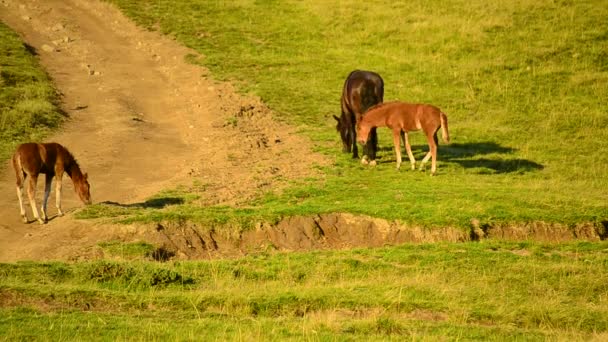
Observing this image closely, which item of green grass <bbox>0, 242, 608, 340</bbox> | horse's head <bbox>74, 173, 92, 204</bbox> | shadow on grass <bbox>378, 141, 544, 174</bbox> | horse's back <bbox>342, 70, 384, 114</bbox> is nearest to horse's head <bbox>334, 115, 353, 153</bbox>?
horse's back <bbox>342, 70, 384, 114</bbox>

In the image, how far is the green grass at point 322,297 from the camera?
12359 mm

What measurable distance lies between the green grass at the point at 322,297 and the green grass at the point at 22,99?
31.6ft

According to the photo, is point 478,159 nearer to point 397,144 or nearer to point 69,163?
point 397,144

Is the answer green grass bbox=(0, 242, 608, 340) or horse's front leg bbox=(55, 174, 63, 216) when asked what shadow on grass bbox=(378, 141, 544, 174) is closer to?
green grass bbox=(0, 242, 608, 340)

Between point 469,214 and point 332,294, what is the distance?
225 inches

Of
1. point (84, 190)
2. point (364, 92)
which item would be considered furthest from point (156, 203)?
point (364, 92)

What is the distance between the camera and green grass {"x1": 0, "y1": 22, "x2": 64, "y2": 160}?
997 inches

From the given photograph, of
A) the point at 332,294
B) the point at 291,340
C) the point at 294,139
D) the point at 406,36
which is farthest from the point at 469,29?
the point at 291,340

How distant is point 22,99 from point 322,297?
1682 centimetres

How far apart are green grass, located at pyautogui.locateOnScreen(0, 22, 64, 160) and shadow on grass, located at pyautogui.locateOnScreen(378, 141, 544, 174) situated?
886cm

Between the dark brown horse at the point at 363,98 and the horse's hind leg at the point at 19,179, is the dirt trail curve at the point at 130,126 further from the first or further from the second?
the dark brown horse at the point at 363,98

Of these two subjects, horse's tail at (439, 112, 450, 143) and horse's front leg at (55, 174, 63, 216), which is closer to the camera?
horse's front leg at (55, 174, 63, 216)

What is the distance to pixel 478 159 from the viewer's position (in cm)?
2519

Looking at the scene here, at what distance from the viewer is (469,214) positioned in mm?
19031
